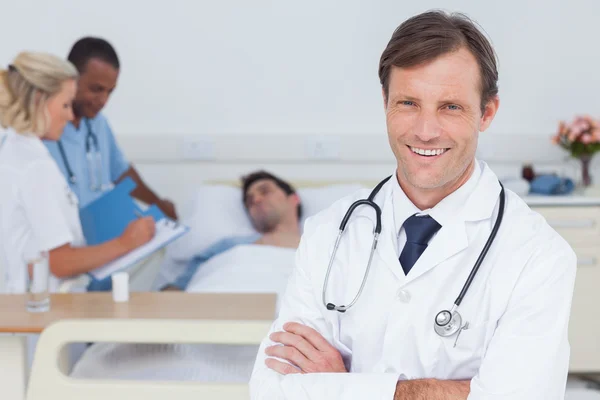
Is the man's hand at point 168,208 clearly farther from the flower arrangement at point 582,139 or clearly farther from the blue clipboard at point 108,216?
the flower arrangement at point 582,139

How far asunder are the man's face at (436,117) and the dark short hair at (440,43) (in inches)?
0.5

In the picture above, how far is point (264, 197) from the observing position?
3.25 m

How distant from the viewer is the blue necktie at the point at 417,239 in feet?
4.65

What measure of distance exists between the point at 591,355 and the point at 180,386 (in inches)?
80.4

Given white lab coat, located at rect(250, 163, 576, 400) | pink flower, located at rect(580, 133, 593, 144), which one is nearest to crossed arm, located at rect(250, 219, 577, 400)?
white lab coat, located at rect(250, 163, 576, 400)

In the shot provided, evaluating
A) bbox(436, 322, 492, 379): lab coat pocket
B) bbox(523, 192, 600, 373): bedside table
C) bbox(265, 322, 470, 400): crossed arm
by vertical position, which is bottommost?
bbox(523, 192, 600, 373): bedside table

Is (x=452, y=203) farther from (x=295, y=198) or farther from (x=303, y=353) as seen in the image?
(x=295, y=198)

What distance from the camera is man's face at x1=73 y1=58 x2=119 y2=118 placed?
9.93 feet

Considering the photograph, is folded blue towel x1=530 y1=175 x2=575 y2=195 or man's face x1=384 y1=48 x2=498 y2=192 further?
folded blue towel x1=530 y1=175 x2=575 y2=195

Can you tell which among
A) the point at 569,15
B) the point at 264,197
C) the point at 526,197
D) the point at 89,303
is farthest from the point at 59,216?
the point at 569,15

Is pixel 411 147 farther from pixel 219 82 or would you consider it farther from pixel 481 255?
pixel 219 82

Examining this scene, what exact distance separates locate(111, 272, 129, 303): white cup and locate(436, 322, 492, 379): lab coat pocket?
1.02 meters

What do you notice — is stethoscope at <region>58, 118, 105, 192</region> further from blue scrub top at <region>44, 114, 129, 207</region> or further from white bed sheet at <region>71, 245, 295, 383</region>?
white bed sheet at <region>71, 245, 295, 383</region>

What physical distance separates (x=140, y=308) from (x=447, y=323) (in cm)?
99
